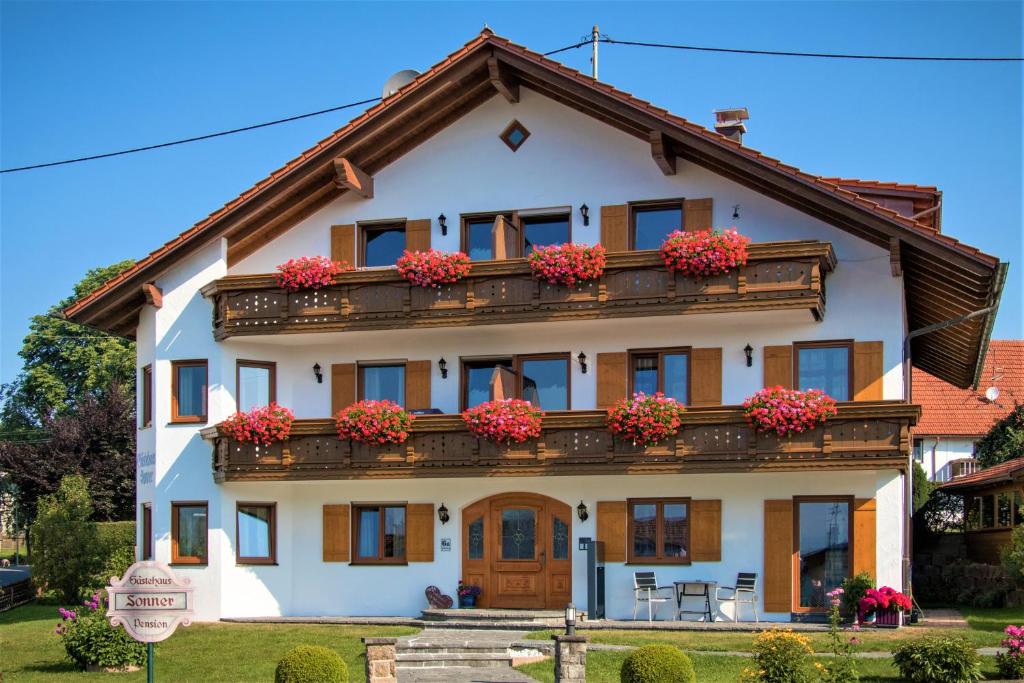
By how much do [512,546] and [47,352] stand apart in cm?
3713

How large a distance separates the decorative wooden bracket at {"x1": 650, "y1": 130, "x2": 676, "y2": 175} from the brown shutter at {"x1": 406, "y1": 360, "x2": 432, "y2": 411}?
598 centimetres

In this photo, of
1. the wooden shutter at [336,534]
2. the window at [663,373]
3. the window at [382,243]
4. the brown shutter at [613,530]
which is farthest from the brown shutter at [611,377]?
the wooden shutter at [336,534]

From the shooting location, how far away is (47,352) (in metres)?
57.4

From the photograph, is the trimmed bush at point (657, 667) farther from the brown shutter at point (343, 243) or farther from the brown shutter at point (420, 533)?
the brown shutter at point (343, 243)

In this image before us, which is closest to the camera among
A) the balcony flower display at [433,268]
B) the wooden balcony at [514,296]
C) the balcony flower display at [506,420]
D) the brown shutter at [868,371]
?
the wooden balcony at [514,296]

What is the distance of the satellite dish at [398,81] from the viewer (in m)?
28.4

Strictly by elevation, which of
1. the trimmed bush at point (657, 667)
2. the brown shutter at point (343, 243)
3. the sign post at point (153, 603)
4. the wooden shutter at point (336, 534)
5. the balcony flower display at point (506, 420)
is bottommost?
the trimmed bush at point (657, 667)

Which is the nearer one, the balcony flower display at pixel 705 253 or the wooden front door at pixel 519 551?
the balcony flower display at pixel 705 253

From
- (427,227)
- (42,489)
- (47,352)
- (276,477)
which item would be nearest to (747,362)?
(427,227)

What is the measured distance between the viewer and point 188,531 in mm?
26750

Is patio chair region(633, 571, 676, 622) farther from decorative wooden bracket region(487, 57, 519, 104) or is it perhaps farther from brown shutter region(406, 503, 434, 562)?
decorative wooden bracket region(487, 57, 519, 104)

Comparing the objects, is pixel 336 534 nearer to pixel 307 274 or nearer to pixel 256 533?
pixel 256 533

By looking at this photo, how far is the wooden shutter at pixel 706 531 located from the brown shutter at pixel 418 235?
7.38 meters

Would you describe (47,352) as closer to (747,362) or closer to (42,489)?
(42,489)
